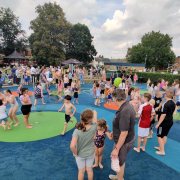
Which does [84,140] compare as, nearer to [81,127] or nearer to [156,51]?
[81,127]

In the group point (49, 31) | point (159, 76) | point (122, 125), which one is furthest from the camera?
point (49, 31)

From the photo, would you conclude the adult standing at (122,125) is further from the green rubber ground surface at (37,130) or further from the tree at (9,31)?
the tree at (9,31)

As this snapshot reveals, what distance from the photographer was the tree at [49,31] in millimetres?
31766

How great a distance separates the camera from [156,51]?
51094mm

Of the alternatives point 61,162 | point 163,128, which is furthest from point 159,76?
point 61,162

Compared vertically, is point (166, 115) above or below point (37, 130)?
above

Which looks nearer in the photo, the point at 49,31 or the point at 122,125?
the point at 122,125

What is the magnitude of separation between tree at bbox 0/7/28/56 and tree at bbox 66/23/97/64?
1558 centimetres

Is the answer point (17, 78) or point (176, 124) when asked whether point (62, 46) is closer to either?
point (17, 78)

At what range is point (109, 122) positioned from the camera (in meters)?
6.56

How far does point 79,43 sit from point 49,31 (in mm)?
10420

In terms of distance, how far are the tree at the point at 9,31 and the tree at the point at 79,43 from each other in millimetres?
15578

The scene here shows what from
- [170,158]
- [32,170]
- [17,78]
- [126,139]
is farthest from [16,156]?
[17,78]

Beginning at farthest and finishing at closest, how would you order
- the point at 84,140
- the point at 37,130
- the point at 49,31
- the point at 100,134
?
1. the point at 49,31
2. the point at 37,130
3. the point at 100,134
4. the point at 84,140
